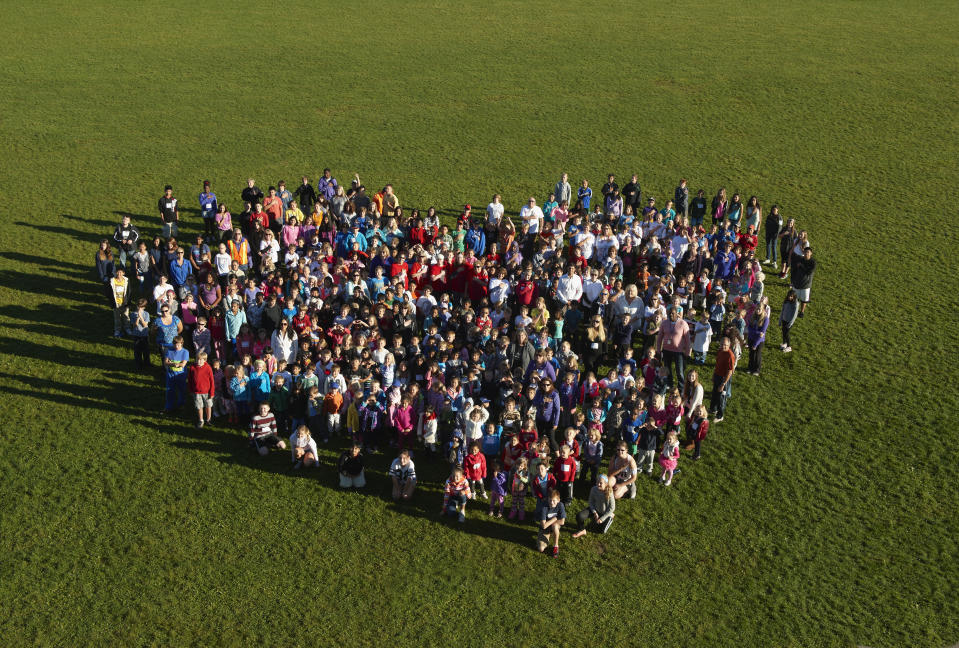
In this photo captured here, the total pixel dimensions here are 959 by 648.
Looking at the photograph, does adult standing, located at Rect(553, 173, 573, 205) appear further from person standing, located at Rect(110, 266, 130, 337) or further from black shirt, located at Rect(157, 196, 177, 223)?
person standing, located at Rect(110, 266, 130, 337)

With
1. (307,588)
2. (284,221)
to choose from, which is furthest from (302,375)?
(284,221)

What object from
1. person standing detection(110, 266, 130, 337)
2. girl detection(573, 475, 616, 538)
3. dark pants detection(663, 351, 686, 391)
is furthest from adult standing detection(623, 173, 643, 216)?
person standing detection(110, 266, 130, 337)

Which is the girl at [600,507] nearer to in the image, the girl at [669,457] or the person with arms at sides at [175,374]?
the girl at [669,457]

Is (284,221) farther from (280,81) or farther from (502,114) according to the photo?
(280,81)

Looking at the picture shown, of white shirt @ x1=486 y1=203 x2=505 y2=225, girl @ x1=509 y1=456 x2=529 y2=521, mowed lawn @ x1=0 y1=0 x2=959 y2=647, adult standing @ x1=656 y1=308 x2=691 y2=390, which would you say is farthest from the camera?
white shirt @ x1=486 y1=203 x2=505 y2=225

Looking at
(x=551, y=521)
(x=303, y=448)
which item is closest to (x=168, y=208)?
(x=303, y=448)

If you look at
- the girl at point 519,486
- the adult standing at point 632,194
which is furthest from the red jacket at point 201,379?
the adult standing at point 632,194
